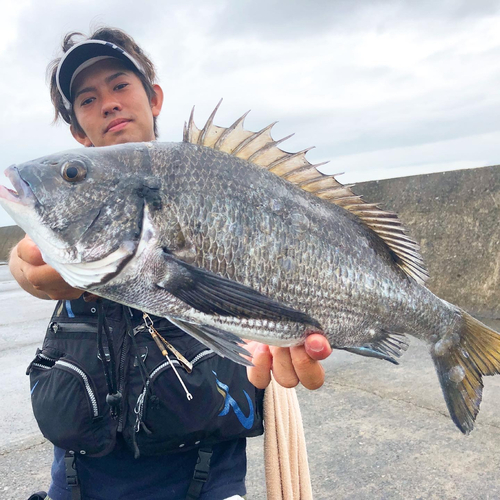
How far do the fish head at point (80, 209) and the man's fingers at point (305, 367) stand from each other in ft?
2.08

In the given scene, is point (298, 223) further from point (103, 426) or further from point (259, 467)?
point (259, 467)

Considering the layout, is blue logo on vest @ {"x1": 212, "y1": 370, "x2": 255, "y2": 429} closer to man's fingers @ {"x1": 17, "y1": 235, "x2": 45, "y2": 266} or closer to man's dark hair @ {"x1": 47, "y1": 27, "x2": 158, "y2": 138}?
man's fingers @ {"x1": 17, "y1": 235, "x2": 45, "y2": 266}

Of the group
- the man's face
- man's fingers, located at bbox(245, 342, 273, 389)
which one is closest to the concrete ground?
man's fingers, located at bbox(245, 342, 273, 389)

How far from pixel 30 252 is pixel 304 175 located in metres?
0.92

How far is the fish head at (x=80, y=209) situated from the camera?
4.11 feet

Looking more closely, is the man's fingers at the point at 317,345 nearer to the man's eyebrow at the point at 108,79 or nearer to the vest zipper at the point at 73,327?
the vest zipper at the point at 73,327

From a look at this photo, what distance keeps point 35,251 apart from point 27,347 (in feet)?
12.9

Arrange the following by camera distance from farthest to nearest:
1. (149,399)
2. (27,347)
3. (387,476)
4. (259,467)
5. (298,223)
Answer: (27,347), (259,467), (387,476), (149,399), (298,223)

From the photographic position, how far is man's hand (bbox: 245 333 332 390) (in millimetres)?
1441

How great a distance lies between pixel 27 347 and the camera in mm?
4871

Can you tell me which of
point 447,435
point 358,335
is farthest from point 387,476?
point 358,335

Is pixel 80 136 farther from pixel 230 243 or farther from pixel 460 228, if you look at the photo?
pixel 460 228

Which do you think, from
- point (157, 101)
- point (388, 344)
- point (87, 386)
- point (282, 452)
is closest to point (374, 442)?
point (282, 452)

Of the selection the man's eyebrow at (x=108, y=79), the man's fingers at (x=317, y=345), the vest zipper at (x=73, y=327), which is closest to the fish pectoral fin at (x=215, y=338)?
the man's fingers at (x=317, y=345)
